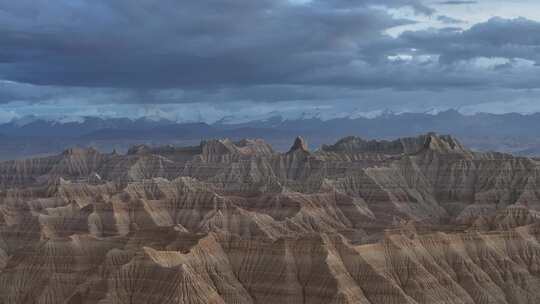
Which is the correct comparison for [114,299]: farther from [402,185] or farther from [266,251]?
[402,185]

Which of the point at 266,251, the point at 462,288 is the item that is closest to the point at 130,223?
the point at 266,251

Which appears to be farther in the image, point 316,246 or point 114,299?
point 316,246

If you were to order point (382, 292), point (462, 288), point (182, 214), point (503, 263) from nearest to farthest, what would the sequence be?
point (382, 292)
point (462, 288)
point (503, 263)
point (182, 214)

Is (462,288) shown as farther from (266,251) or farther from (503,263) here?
(266,251)

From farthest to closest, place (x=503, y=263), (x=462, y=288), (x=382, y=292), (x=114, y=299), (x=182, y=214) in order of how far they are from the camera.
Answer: (x=182, y=214) < (x=503, y=263) < (x=462, y=288) < (x=382, y=292) < (x=114, y=299)

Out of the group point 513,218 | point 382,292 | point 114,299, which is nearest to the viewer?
point 114,299

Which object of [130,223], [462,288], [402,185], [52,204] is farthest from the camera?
[402,185]

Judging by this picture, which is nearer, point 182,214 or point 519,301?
point 519,301

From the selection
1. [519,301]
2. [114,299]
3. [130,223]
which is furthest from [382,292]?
[130,223]

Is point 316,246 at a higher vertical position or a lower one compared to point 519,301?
higher
